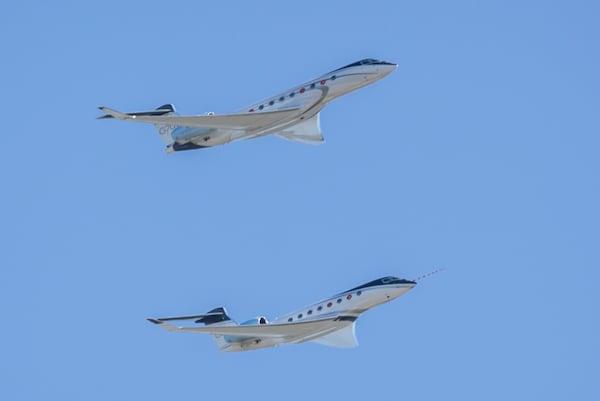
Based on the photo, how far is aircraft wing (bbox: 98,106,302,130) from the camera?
77.1 meters

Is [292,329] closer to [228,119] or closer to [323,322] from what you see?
[323,322]

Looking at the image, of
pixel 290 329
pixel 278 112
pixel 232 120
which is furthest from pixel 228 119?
pixel 290 329

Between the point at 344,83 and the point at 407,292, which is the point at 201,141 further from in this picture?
the point at 407,292

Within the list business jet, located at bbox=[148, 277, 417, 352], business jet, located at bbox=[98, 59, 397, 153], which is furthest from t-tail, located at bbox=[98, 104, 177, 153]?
business jet, located at bbox=[148, 277, 417, 352]

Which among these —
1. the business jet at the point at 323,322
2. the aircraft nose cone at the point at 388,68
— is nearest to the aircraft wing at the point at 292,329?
the business jet at the point at 323,322

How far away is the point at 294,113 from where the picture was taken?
78.5 meters

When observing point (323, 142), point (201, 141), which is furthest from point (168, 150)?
point (323, 142)

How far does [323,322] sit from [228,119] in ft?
35.4

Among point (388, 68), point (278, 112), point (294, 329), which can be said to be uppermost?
point (388, 68)

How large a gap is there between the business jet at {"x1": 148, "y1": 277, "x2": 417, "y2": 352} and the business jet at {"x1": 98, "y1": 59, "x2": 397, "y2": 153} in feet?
28.9

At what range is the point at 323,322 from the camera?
255ft

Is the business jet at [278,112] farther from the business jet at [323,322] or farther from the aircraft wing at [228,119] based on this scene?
the business jet at [323,322]

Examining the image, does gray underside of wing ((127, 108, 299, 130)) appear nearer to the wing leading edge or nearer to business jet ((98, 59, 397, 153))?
business jet ((98, 59, 397, 153))

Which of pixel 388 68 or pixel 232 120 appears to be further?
pixel 388 68
